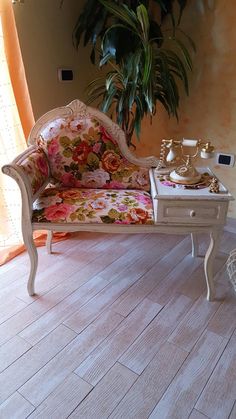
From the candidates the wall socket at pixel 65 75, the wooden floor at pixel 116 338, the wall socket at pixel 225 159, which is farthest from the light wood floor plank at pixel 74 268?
the wall socket at pixel 65 75

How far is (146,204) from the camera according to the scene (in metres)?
1.49

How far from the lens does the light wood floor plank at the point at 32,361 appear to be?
1115 millimetres

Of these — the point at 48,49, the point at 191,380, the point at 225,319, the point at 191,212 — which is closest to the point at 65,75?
the point at 48,49

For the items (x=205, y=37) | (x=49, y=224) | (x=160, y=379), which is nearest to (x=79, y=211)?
(x=49, y=224)

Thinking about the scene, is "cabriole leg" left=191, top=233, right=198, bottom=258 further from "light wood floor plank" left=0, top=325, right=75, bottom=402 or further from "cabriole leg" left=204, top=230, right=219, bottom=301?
"light wood floor plank" left=0, top=325, right=75, bottom=402

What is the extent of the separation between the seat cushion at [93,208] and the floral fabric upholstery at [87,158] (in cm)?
12

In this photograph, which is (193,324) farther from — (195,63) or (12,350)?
(195,63)

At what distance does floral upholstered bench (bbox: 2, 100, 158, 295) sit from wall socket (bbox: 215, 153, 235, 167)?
687 millimetres

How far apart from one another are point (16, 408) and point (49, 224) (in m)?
0.75

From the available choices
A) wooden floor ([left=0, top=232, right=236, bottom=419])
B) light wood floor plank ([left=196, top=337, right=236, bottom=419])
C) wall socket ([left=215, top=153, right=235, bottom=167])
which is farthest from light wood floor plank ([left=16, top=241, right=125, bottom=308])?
wall socket ([left=215, top=153, right=235, bottom=167])

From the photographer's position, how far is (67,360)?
1.21 meters

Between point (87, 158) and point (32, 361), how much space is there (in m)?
1.05

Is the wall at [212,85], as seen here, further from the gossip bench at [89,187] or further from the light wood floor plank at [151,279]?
the gossip bench at [89,187]

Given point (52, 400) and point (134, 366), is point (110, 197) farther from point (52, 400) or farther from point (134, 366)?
point (52, 400)
